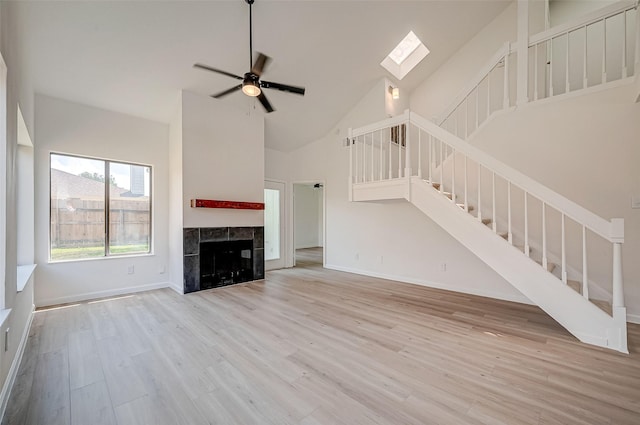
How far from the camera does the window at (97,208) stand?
3871 mm

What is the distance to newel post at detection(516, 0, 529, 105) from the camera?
3.68 m

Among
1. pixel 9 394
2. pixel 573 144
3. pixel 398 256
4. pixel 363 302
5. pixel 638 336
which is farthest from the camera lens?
pixel 398 256

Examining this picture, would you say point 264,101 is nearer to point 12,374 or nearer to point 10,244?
point 10,244

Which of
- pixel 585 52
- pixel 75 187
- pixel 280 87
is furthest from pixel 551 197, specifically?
pixel 75 187

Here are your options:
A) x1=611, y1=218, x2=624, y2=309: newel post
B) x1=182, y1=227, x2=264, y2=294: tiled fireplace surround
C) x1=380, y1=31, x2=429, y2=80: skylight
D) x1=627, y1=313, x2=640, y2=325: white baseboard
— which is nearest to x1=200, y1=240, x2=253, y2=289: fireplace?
x1=182, y1=227, x2=264, y2=294: tiled fireplace surround

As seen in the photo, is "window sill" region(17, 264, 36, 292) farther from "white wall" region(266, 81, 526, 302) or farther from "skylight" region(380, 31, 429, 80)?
"skylight" region(380, 31, 429, 80)

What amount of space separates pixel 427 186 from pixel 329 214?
3106 millimetres

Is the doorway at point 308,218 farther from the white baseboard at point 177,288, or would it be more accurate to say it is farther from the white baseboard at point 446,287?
the white baseboard at point 177,288

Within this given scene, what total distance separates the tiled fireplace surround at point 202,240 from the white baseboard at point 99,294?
311 mm

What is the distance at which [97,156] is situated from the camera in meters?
4.13

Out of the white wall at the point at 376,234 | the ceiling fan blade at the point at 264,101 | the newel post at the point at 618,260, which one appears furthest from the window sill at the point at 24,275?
the newel post at the point at 618,260

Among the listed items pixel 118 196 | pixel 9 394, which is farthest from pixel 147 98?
pixel 9 394

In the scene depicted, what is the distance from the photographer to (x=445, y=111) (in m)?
4.67

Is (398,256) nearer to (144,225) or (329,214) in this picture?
(329,214)
